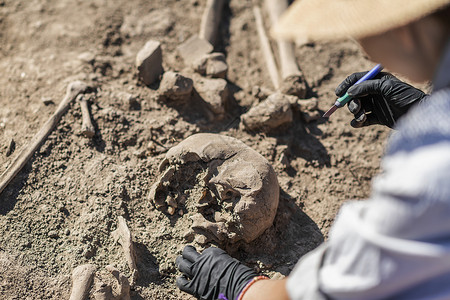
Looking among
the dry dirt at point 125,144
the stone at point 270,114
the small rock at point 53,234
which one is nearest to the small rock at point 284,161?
the dry dirt at point 125,144

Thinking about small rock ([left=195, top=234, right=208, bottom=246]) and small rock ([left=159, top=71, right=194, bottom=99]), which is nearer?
small rock ([left=195, top=234, right=208, bottom=246])

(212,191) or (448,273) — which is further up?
(448,273)

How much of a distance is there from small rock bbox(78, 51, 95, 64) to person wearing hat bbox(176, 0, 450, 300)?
2.51m

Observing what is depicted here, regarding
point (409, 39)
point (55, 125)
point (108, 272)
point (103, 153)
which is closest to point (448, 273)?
point (409, 39)

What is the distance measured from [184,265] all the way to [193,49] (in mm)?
2016

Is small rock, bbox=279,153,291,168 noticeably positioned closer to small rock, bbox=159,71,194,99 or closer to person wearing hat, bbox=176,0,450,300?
small rock, bbox=159,71,194,99

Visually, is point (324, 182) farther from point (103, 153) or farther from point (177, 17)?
point (177, 17)

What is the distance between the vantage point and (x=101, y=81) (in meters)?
3.29

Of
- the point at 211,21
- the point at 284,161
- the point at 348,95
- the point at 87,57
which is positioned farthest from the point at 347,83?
the point at 87,57

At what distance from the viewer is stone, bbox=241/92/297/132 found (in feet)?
10.1

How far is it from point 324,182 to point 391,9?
2.11 meters

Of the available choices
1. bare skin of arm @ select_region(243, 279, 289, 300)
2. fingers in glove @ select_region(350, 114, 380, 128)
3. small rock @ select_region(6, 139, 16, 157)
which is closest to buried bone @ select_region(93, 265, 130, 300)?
bare skin of arm @ select_region(243, 279, 289, 300)

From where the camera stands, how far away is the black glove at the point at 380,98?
2398 mm

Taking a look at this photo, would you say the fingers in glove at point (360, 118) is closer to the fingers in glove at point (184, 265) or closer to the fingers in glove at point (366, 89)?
the fingers in glove at point (366, 89)
